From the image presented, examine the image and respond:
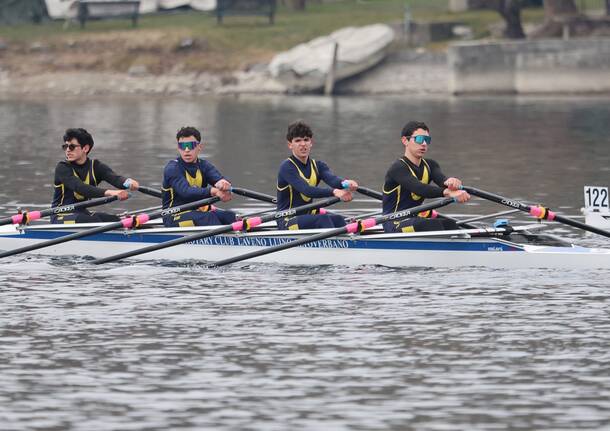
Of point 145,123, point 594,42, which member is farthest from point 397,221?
point 594,42

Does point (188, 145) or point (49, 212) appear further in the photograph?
point (49, 212)

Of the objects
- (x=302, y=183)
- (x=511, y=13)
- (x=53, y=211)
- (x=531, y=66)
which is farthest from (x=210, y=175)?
(x=511, y=13)

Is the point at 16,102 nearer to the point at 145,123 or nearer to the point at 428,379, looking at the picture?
the point at 145,123

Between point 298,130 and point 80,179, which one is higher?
point 298,130

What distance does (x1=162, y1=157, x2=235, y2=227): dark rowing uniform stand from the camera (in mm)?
19781

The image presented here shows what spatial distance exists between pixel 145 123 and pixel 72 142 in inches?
1064

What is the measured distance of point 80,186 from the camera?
20.2 m

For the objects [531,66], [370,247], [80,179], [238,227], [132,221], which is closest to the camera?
[238,227]

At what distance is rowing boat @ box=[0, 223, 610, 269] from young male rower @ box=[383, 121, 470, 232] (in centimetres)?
30

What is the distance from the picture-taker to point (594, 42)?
52.1m

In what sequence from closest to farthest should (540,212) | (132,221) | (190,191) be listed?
1. (540,212)
2. (132,221)
3. (190,191)

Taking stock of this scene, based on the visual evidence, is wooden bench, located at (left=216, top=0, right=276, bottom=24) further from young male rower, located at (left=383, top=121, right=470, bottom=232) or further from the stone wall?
young male rower, located at (left=383, top=121, right=470, bottom=232)

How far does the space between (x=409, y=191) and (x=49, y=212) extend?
4.74 metres

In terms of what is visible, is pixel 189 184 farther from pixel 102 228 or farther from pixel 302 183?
pixel 302 183
